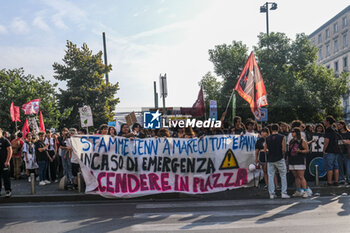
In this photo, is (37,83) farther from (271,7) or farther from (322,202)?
(322,202)

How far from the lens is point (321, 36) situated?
238ft

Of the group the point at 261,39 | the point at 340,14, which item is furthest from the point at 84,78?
the point at 340,14

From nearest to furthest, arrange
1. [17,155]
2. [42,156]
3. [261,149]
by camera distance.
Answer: [261,149] → [42,156] → [17,155]

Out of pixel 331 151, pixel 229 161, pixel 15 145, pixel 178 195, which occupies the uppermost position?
pixel 15 145

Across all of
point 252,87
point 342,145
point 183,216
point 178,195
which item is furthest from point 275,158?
point 252,87

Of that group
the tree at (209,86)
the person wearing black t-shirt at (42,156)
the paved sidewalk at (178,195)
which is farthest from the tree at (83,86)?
the paved sidewalk at (178,195)

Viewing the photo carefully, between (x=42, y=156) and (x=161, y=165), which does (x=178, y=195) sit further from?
(x=42, y=156)

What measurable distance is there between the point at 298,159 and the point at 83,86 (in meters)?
25.7

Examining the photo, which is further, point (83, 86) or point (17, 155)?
point (83, 86)

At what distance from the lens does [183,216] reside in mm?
6426

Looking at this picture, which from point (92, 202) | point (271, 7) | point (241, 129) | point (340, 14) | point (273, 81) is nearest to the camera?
point (92, 202)

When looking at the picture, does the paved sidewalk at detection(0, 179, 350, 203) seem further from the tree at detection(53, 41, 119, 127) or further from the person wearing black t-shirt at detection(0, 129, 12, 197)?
the tree at detection(53, 41, 119, 127)

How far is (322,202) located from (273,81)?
23.8 meters

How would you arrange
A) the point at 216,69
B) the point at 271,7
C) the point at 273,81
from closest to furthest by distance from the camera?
1. the point at 271,7
2. the point at 273,81
3. the point at 216,69
